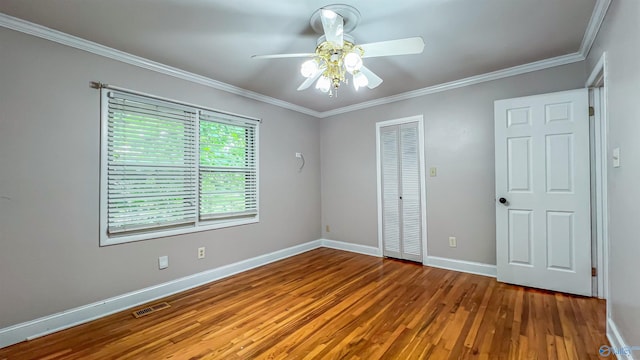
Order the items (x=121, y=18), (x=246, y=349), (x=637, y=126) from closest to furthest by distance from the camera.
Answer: (x=637, y=126) < (x=246, y=349) < (x=121, y=18)

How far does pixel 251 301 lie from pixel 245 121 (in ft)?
7.27

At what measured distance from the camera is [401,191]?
394 centimetres

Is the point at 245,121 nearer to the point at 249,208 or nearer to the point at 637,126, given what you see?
the point at 249,208

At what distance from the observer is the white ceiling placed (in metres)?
1.90

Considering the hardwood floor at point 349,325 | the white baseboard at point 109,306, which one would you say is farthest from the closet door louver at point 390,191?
the white baseboard at point 109,306

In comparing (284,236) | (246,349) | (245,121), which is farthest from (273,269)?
(245,121)

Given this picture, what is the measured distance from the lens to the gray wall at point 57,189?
6.60ft

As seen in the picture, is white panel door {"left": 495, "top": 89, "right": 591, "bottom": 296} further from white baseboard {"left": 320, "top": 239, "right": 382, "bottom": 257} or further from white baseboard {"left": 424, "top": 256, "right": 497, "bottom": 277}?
white baseboard {"left": 320, "top": 239, "right": 382, "bottom": 257}

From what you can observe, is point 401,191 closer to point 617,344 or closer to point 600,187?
point 600,187

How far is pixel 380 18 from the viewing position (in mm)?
2043

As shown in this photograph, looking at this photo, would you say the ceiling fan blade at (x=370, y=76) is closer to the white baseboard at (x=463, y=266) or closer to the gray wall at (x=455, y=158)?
the gray wall at (x=455, y=158)

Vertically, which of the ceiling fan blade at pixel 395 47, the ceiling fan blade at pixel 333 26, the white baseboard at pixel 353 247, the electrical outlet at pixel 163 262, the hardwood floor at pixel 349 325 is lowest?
the hardwood floor at pixel 349 325

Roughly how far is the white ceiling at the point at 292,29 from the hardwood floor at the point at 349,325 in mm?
2369

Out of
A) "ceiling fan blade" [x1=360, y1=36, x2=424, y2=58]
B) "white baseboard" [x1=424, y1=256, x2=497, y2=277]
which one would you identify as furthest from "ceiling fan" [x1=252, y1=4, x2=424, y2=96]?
"white baseboard" [x1=424, y1=256, x2=497, y2=277]
